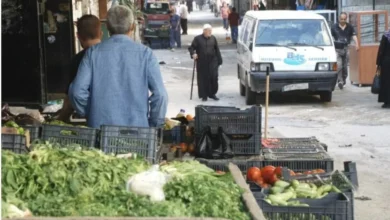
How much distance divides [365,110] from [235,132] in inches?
399

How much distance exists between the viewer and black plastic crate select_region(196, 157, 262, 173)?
847cm

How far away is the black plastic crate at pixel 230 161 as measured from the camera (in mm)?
8469

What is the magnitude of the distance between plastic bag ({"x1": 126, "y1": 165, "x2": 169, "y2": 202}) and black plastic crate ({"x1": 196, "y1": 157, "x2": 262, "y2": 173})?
8.98 ft

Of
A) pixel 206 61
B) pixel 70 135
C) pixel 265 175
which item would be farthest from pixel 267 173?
pixel 206 61

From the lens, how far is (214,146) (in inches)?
372

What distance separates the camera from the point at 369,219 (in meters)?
9.84

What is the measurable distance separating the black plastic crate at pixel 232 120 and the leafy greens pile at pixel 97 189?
3.23m

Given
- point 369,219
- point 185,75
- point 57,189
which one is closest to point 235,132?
point 369,219

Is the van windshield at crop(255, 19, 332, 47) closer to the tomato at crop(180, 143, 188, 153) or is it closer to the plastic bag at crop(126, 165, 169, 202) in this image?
the tomato at crop(180, 143, 188, 153)

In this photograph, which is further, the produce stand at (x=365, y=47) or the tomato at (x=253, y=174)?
the produce stand at (x=365, y=47)

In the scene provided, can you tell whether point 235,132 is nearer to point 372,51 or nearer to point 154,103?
point 154,103

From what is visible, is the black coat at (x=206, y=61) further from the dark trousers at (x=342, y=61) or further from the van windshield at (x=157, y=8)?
the van windshield at (x=157, y=8)

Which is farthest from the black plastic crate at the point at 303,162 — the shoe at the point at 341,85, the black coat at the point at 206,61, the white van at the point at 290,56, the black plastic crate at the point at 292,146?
the shoe at the point at 341,85

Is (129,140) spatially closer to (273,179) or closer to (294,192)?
(294,192)
